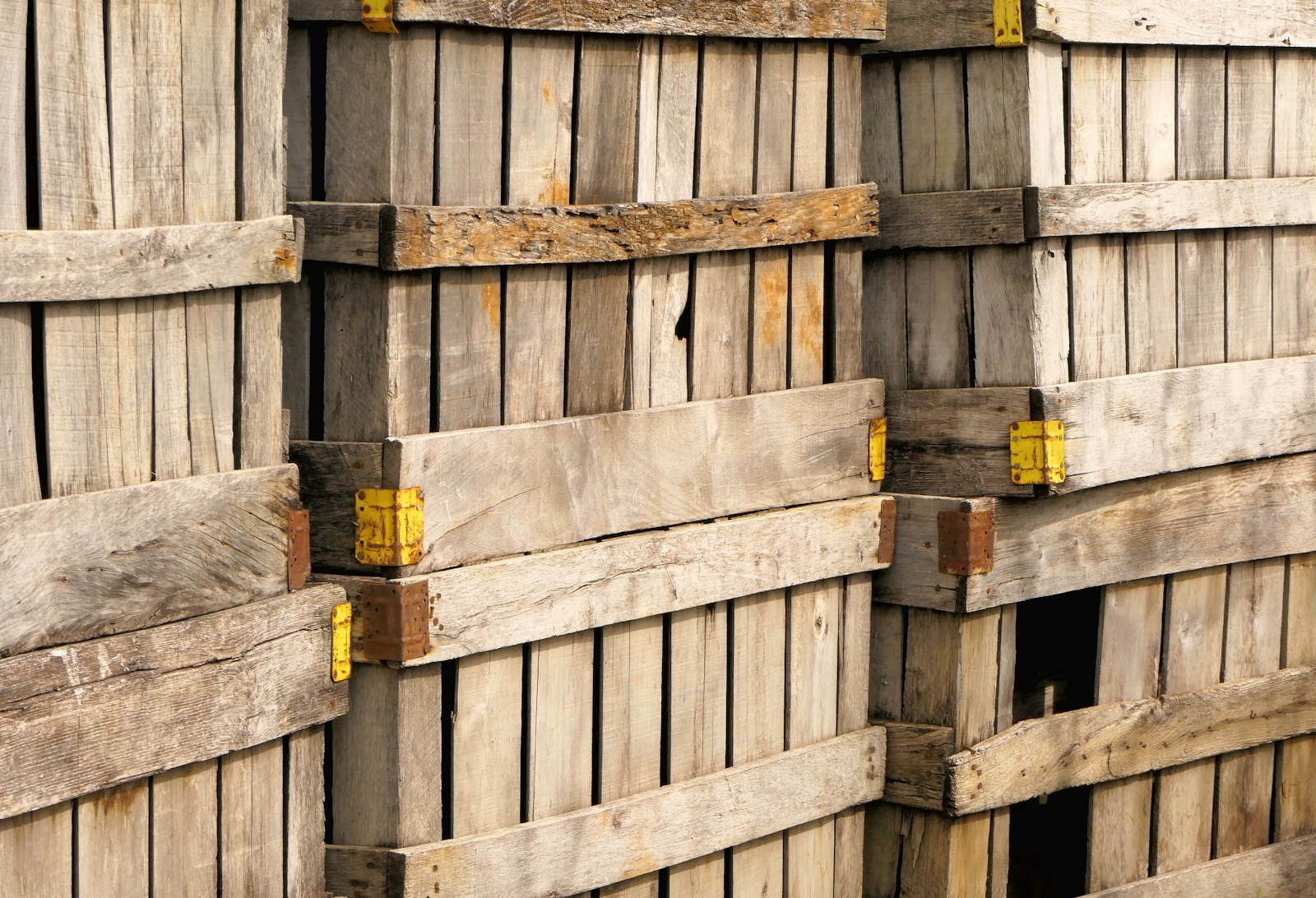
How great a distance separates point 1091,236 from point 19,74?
2.95m

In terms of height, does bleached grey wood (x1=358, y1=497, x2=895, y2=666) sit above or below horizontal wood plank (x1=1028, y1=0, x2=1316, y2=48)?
below

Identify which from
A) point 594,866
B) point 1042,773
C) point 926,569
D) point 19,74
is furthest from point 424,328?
point 1042,773

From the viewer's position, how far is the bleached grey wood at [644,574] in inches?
149

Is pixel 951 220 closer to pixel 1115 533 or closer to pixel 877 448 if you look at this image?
pixel 877 448

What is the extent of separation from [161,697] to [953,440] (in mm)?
2432

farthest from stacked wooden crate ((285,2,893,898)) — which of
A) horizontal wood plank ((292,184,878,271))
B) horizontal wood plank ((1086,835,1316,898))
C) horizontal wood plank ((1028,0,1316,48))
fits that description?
horizontal wood plank ((1086,835,1316,898))

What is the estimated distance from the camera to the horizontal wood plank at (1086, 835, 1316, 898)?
5316 mm

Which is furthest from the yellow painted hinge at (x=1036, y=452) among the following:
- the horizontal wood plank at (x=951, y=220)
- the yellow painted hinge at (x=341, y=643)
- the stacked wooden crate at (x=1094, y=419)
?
the yellow painted hinge at (x=341, y=643)

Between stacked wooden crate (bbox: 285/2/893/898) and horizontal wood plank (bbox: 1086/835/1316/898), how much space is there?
1.11m

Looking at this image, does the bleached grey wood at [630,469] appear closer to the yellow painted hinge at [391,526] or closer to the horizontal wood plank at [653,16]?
the yellow painted hinge at [391,526]

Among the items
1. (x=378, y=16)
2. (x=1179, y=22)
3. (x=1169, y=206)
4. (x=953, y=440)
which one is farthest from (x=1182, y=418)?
(x=378, y=16)

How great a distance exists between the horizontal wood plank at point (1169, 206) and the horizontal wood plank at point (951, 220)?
5cm

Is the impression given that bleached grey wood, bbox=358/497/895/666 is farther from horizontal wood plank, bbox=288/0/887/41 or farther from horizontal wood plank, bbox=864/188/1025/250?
horizontal wood plank, bbox=288/0/887/41

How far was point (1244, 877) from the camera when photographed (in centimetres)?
554
